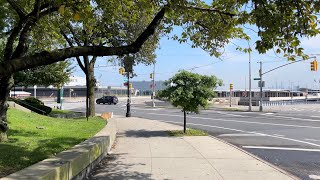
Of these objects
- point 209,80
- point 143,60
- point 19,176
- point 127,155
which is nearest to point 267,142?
point 209,80

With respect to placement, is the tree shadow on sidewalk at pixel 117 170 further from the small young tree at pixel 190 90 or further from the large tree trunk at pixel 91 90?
the large tree trunk at pixel 91 90

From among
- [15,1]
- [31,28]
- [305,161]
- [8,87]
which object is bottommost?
[305,161]

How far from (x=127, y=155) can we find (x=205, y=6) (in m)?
4.80

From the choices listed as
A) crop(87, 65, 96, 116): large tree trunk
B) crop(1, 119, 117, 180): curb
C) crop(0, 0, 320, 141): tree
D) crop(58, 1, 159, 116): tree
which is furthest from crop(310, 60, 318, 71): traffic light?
crop(1, 119, 117, 180): curb

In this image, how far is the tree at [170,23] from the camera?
7090 millimetres

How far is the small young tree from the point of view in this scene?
19469mm

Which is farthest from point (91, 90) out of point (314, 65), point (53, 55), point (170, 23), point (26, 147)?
point (314, 65)

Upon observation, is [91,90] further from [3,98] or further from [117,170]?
[117,170]

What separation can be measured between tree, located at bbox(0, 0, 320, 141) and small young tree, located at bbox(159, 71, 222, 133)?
6.30 m

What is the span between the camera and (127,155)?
499 inches

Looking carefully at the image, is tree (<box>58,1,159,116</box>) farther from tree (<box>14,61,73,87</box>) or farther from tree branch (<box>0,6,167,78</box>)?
tree branch (<box>0,6,167,78</box>)

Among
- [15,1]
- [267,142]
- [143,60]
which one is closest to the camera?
[15,1]

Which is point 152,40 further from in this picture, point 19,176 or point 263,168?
point 19,176

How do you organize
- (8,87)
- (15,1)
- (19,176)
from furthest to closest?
(15,1) < (8,87) < (19,176)
